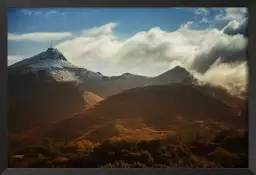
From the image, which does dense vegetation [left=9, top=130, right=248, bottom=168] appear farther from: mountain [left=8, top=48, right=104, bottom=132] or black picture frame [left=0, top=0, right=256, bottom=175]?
mountain [left=8, top=48, right=104, bottom=132]

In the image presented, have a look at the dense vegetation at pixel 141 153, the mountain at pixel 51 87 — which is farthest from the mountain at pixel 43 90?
the dense vegetation at pixel 141 153

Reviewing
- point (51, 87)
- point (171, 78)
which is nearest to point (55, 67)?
point (51, 87)

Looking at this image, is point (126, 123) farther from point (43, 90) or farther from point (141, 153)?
point (43, 90)

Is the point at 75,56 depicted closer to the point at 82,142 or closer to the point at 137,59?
the point at 137,59

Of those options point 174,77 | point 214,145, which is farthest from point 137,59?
point 214,145

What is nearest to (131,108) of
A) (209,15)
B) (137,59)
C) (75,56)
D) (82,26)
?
(137,59)

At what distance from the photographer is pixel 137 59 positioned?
1774 mm

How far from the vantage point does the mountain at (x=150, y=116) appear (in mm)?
1753

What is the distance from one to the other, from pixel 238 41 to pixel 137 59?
0.58 meters

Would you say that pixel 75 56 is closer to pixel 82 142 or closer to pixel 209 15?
pixel 82 142

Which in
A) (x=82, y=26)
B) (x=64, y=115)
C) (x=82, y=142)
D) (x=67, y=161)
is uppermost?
(x=82, y=26)

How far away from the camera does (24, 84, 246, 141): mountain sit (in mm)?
1753

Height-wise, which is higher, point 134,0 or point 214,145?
point 134,0

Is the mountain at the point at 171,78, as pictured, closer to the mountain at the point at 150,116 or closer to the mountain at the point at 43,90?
the mountain at the point at 150,116
